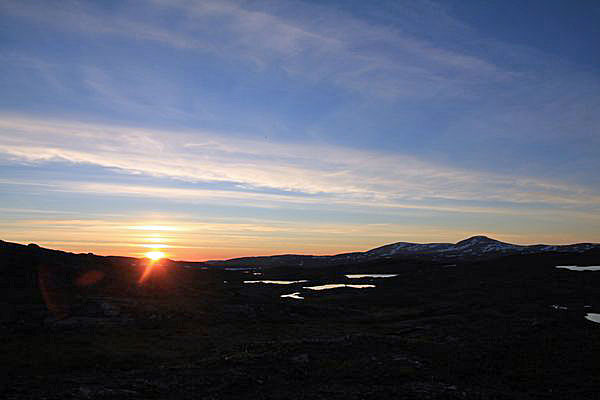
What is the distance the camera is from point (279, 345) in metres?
38.5

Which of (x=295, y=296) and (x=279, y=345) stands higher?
(x=279, y=345)

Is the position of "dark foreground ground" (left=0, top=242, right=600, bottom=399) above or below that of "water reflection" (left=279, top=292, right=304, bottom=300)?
above

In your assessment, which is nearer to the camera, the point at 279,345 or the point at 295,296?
the point at 279,345

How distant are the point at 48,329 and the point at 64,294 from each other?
3003 cm

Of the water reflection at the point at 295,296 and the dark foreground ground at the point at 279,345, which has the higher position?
the dark foreground ground at the point at 279,345

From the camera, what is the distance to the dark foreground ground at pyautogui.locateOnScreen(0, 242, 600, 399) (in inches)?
1044

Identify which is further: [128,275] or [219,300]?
[128,275]

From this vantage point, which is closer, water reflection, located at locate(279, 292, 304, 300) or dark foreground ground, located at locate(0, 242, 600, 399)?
dark foreground ground, located at locate(0, 242, 600, 399)

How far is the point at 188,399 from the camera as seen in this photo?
23750mm

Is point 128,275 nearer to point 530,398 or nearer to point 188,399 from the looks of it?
point 188,399

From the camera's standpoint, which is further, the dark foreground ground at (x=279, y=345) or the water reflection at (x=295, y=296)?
the water reflection at (x=295, y=296)

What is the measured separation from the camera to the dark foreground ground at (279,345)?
1044 inches

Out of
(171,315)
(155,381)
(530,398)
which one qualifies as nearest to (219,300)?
(171,315)

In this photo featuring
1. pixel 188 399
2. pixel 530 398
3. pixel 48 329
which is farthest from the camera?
pixel 48 329
